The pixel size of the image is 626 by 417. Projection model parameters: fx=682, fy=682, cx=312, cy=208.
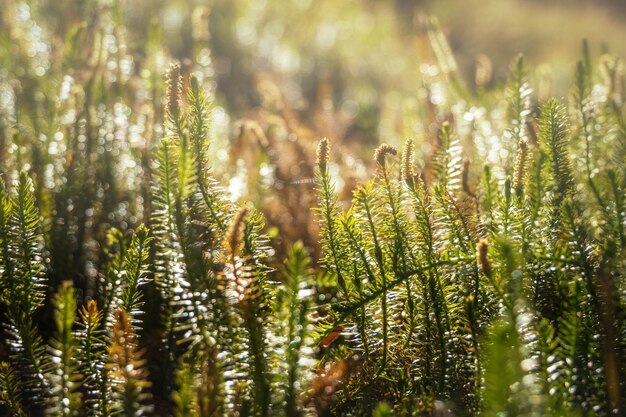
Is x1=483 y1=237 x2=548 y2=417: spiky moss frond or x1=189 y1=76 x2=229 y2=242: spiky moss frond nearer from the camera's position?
x1=483 y1=237 x2=548 y2=417: spiky moss frond

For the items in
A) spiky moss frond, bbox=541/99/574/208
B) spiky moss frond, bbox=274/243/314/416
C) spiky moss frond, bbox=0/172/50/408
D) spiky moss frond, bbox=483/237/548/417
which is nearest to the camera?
spiky moss frond, bbox=483/237/548/417

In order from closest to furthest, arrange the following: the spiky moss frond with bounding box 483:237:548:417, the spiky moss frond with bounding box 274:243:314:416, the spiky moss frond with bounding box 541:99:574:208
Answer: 1. the spiky moss frond with bounding box 483:237:548:417
2. the spiky moss frond with bounding box 274:243:314:416
3. the spiky moss frond with bounding box 541:99:574:208

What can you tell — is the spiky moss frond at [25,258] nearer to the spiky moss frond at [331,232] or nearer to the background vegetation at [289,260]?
the background vegetation at [289,260]

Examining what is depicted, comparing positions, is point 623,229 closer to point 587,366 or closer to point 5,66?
point 587,366

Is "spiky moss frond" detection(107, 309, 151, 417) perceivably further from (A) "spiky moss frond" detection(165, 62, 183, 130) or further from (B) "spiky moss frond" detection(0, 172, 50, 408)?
(A) "spiky moss frond" detection(165, 62, 183, 130)

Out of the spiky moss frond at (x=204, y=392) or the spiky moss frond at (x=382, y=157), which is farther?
the spiky moss frond at (x=382, y=157)

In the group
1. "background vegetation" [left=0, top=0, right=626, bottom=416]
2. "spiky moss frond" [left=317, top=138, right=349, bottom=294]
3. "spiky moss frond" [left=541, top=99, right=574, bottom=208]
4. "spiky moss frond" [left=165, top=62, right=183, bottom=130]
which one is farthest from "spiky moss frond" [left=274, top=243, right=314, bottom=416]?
"spiky moss frond" [left=541, top=99, right=574, bottom=208]

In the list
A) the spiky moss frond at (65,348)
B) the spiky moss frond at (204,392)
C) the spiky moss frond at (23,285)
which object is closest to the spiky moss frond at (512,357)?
the spiky moss frond at (204,392)

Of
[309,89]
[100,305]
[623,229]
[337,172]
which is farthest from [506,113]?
[309,89]
